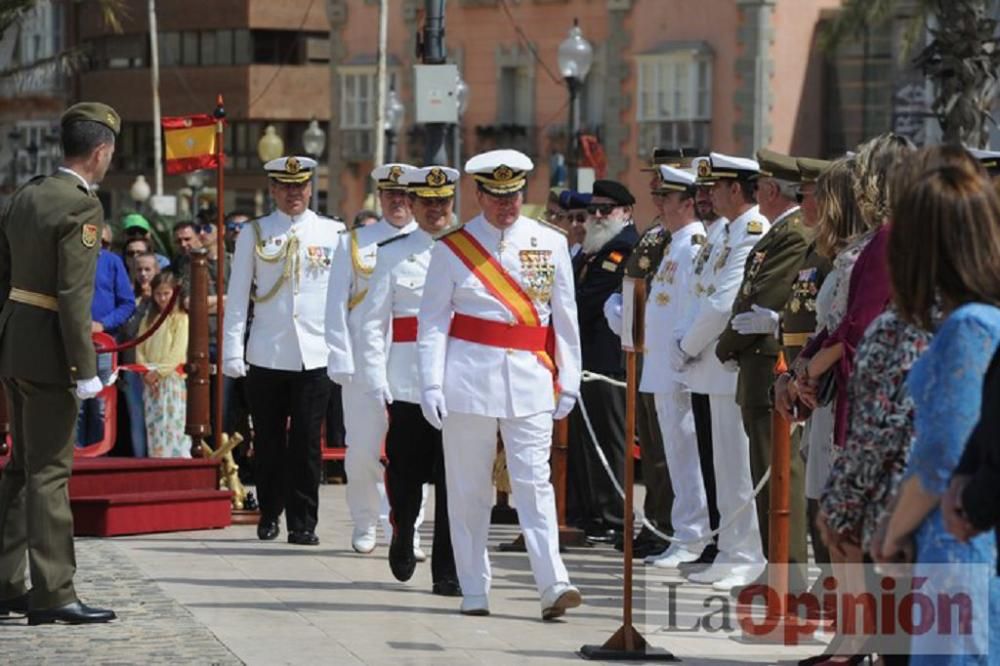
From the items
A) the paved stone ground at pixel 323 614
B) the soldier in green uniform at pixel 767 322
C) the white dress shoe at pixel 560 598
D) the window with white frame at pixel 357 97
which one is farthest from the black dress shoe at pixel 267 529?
the window with white frame at pixel 357 97

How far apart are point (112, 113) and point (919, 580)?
214 inches

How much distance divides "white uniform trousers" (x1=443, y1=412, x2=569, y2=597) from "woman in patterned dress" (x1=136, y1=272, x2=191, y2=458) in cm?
680

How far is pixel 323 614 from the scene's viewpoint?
1063 centimetres

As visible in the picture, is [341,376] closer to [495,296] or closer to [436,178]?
[436,178]

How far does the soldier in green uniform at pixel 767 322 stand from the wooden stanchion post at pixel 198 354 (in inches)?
178

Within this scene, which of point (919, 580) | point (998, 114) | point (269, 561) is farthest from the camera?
point (998, 114)

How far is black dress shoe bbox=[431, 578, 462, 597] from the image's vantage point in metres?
11.3

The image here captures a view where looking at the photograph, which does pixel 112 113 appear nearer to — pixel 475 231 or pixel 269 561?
pixel 475 231

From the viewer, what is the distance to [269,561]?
12.6 m

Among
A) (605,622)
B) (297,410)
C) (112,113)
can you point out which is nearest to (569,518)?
(297,410)

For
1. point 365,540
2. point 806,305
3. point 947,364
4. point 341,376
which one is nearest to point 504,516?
point 365,540

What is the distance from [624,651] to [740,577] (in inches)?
97.2

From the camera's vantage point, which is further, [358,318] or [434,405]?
[358,318]

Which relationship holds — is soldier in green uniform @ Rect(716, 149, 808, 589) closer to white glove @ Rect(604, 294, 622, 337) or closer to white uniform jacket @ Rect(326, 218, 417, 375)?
white glove @ Rect(604, 294, 622, 337)
